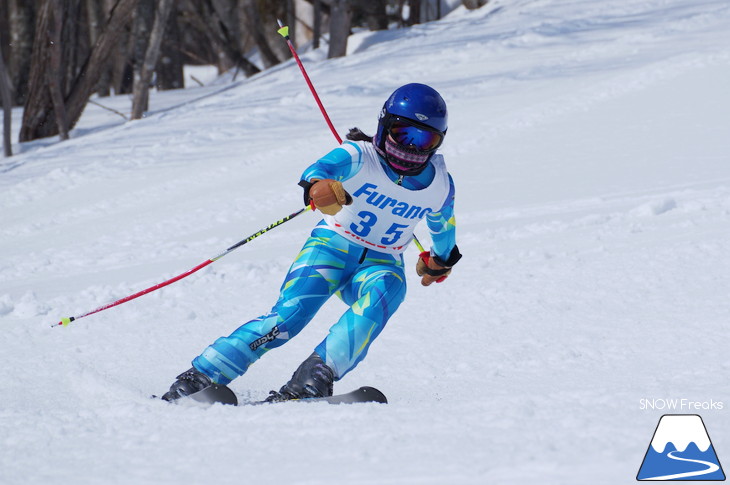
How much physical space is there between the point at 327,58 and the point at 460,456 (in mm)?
12534

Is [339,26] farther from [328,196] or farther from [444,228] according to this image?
[328,196]

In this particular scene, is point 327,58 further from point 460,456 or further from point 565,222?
point 460,456

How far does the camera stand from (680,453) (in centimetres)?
283

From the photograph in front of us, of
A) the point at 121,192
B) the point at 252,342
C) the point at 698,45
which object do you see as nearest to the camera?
the point at 252,342

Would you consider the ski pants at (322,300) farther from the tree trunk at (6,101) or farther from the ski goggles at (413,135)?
the tree trunk at (6,101)

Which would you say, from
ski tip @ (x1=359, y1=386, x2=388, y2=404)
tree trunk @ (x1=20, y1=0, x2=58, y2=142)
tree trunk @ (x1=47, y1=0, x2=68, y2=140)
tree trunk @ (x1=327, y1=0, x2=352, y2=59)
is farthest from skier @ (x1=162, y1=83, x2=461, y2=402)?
tree trunk @ (x1=327, y1=0, x2=352, y2=59)

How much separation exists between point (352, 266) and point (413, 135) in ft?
2.16

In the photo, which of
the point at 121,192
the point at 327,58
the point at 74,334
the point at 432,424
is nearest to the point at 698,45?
the point at 327,58

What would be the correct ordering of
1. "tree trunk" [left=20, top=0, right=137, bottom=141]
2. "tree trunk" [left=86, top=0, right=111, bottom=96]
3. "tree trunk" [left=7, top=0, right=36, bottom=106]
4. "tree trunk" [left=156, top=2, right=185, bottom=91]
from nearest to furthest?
"tree trunk" [left=20, top=0, right=137, bottom=141] → "tree trunk" [left=7, top=0, right=36, bottom=106] → "tree trunk" [left=86, top=0, right=111, bottom=96] → "tree trunk" [left=156, top=2, right=185, bottom=91]

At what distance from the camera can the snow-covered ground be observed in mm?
2867

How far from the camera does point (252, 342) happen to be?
3.89m

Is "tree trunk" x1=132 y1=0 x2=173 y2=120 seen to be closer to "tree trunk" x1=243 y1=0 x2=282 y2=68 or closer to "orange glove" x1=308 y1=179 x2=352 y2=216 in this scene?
"tree trunk" x1=243 y1=0 x2=282 y2=68

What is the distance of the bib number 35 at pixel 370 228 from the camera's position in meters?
3.99

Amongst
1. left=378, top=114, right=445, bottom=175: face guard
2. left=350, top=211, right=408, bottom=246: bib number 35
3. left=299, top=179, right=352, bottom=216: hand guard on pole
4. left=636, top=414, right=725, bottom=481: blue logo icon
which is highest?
left=378, top=114, right=445, bottom=175: face guard
